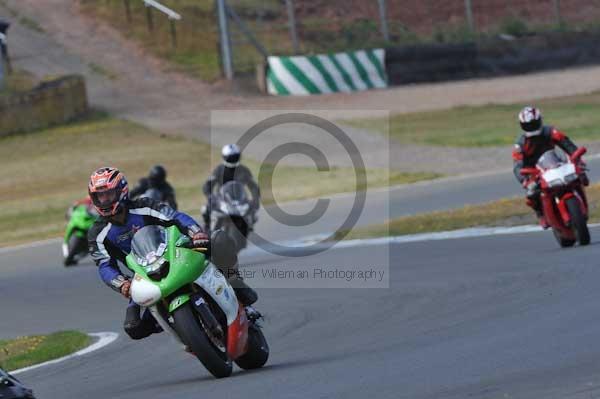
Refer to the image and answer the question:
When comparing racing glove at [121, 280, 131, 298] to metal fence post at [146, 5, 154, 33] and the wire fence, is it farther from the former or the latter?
metal fence post at [146, 5, 154, 33]

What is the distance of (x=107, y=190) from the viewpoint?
8.20 m

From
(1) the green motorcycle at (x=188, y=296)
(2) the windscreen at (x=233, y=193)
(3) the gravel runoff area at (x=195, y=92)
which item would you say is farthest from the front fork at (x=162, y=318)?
(3) the gravel runoff area at (x=195, y=92)

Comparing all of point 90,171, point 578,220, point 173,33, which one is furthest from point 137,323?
point 173,33

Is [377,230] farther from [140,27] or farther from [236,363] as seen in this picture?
[140,27]

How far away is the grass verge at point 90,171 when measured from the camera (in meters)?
24.4

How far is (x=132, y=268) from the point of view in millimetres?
8164

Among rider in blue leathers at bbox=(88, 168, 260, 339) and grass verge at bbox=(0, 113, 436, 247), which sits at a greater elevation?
rider in blue leathers at bbox=(88, 168, 260, 339)

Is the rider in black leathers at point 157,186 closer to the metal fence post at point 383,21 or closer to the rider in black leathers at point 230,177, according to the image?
the rider in black leathers at point 230,177

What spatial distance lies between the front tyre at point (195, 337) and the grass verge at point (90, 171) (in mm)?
15013

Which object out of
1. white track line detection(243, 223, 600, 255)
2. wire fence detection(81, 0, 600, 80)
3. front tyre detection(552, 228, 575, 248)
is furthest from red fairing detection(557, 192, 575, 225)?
wire fence detection(81, 0, 600, 80)

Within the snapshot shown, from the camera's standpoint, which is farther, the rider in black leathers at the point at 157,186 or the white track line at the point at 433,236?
the rider in black leathers at the point at 157,186

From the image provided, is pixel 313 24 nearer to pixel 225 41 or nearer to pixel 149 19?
pixel 149 19

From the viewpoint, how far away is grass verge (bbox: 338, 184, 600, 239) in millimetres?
16609

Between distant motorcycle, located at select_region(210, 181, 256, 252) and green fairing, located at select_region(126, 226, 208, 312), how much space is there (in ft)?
24.7
